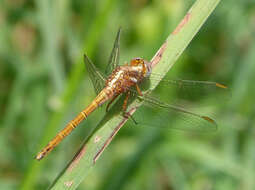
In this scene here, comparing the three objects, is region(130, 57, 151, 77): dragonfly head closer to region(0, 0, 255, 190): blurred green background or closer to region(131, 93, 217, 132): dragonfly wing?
region(131, 93, 217, 132): dragonfly wing

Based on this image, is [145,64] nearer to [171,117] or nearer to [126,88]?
[126,88]

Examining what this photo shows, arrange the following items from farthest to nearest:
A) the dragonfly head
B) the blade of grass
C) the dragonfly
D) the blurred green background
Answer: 1. the blurred green background
2. the dragonfly
3. the dragonfly head
4. the blade of grass

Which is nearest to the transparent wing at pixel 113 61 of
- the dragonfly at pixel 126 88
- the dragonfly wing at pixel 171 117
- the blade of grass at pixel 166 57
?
the dragonfly at pixel 126 88

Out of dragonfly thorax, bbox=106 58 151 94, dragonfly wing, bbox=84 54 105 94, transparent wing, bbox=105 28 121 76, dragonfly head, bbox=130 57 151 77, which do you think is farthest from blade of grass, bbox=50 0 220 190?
transparent wing, bbox=105 28 121 76

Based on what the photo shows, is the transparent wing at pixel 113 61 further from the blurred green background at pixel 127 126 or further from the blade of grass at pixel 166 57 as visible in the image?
the blade of grass at pixel 166 57

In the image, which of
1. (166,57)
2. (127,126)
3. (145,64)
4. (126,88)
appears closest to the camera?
(166,57)

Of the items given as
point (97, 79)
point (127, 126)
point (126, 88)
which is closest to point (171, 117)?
point (126, 88)
